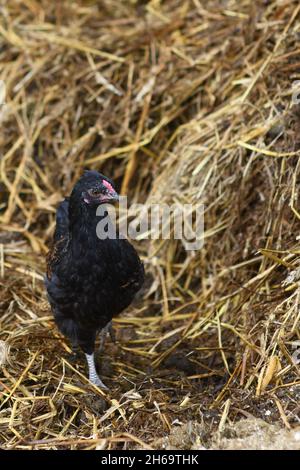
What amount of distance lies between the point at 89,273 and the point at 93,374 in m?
0.62

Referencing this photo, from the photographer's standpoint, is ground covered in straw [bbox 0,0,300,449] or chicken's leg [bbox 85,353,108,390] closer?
ground covered in straw [bbox 0,0,300,449]

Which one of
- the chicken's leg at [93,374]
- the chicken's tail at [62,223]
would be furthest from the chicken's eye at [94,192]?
the chicken's leg at [93,374]

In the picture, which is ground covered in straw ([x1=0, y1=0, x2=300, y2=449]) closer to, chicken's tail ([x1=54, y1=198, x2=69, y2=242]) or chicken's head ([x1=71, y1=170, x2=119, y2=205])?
chicken's tail ([x1=54, y1=198, x2=69, y2=242])

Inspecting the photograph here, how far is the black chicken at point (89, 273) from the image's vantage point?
386 cm

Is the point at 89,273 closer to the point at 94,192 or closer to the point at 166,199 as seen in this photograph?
the point at 94,192

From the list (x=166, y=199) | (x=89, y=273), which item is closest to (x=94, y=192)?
(x=89, y=273)

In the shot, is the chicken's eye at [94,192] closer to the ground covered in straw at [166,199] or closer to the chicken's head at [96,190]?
the chicken's head at [96,190]

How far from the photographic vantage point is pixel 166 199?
509 cm

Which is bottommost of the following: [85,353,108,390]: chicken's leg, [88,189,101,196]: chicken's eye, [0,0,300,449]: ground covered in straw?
[85,353,108,390]: chicken's leg

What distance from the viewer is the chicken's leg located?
13.4 feet

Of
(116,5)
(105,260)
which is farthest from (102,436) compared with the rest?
(116,5)

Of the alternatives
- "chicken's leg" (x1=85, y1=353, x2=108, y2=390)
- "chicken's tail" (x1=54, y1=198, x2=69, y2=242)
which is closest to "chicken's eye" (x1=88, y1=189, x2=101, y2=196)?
"chicken's tail" (x1=54, y1=198, x2=69, y2=242)

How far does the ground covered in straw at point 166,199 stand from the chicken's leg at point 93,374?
7 cm

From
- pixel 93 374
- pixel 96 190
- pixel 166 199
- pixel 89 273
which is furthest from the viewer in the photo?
pixel 166 199
